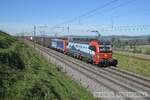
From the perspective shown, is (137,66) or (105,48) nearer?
(105,48)

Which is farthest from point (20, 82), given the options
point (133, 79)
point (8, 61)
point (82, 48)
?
point (82, 48)

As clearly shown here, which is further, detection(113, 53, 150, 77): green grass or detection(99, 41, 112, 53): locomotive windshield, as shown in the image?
detection(99, 41, 112, 53): locomotive windshield

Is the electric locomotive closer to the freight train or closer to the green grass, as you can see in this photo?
the freight train

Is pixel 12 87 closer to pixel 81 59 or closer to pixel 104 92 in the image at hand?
pixel 104 92

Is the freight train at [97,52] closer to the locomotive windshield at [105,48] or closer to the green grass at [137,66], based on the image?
the locomotive windshield at [105,48]

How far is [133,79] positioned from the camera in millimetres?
29109

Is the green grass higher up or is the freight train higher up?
the freight train

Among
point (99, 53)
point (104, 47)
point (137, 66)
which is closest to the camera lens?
point (99, 53)

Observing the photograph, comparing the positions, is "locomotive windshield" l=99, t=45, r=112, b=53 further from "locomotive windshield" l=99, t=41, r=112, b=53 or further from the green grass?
the green grass

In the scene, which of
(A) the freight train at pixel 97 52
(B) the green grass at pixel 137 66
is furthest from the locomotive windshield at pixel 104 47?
(B) the green grass at pixel 137 66

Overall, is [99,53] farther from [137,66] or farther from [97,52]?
[137,66]

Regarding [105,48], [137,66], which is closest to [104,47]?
[105,48]

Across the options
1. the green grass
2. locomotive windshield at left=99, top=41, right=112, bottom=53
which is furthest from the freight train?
the green grass

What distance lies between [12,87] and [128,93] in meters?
11.2
